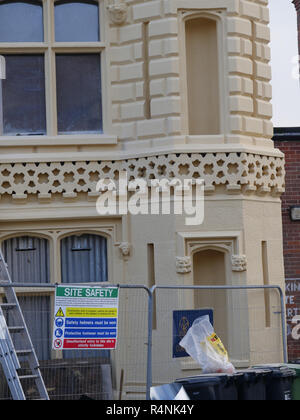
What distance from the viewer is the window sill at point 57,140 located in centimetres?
1831

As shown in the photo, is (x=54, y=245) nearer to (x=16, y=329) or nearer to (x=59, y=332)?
(x=16, y=329)

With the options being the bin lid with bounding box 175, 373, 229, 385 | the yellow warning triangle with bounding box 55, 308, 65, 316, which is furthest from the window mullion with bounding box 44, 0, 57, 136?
the bin lid with bounding box 175, 373, 229, 385

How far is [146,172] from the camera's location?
Result: 18.2 m

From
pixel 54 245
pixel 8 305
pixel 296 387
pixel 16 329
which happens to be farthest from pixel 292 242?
pixel 16 329

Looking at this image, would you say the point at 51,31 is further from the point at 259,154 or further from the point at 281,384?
the point at 281,384

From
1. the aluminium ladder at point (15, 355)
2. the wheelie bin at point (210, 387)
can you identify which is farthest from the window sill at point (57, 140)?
the wheelie bin at point (210, 387)

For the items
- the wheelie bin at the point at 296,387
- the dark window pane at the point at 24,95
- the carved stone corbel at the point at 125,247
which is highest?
the dark window pane at the point at 24,95

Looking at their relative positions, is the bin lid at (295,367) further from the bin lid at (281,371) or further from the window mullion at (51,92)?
the window mullion at (51,92)

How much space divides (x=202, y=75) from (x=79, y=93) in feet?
7.02

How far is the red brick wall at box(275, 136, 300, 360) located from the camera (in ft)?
71.4

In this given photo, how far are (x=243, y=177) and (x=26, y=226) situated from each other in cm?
373

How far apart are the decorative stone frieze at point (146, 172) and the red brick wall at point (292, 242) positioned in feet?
11.7

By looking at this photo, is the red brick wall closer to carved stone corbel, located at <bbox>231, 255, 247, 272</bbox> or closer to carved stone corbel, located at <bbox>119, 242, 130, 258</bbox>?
carved stone corbel, located at <bbox>231, 255, 247, 272</bbox>

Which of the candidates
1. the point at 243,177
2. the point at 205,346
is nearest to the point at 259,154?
the point at 243,177
